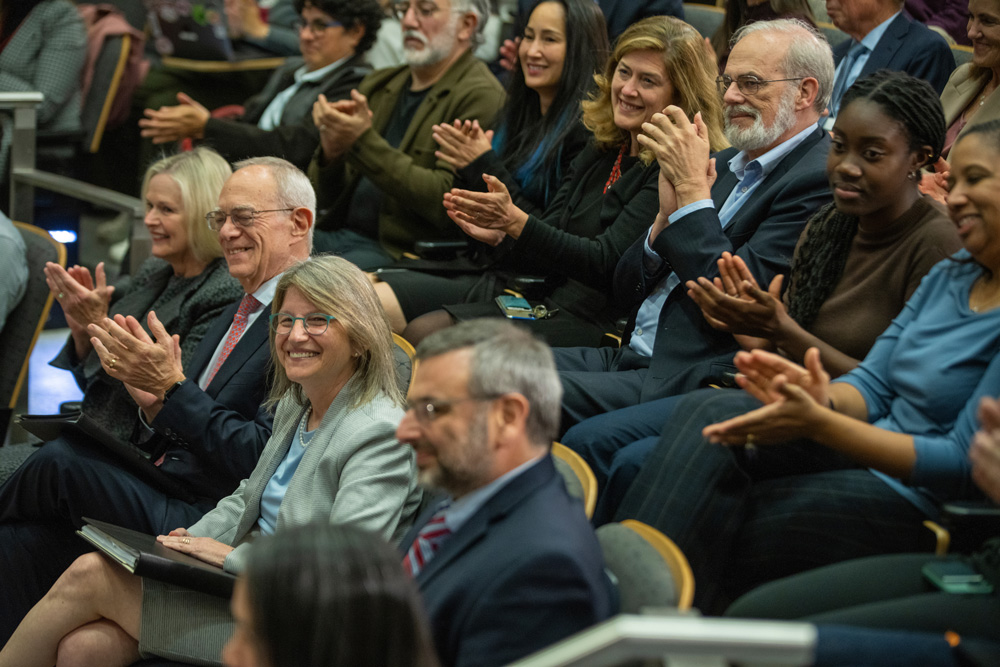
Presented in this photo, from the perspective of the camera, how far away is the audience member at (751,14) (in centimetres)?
374

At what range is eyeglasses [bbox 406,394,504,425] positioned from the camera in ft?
5.73

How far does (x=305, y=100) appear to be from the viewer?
15.3ft

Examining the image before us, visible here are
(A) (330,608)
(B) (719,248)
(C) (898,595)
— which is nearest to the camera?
(A) (330,608)

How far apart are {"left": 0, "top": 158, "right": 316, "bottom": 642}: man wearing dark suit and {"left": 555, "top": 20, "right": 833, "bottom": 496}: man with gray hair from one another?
31.4 inches

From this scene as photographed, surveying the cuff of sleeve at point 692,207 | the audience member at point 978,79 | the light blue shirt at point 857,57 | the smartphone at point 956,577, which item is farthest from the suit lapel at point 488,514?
the light blue shirt at point 857,57

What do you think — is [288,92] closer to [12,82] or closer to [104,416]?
[12,82]

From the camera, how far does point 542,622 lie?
5.07 feet

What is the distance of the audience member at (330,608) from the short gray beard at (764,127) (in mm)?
1783

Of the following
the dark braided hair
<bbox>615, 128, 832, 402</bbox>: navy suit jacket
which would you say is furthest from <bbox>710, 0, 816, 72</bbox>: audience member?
the dark braided hair

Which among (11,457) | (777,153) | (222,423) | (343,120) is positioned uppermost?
(777,153)

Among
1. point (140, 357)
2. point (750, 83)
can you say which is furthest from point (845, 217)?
point (140, 357)

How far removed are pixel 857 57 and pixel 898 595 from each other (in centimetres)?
226

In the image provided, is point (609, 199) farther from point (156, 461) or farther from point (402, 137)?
point (156, 461)

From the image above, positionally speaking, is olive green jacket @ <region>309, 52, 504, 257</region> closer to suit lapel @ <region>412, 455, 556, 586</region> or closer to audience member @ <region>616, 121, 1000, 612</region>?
audience member @ <region>616, 121, 1000, 612</region>
